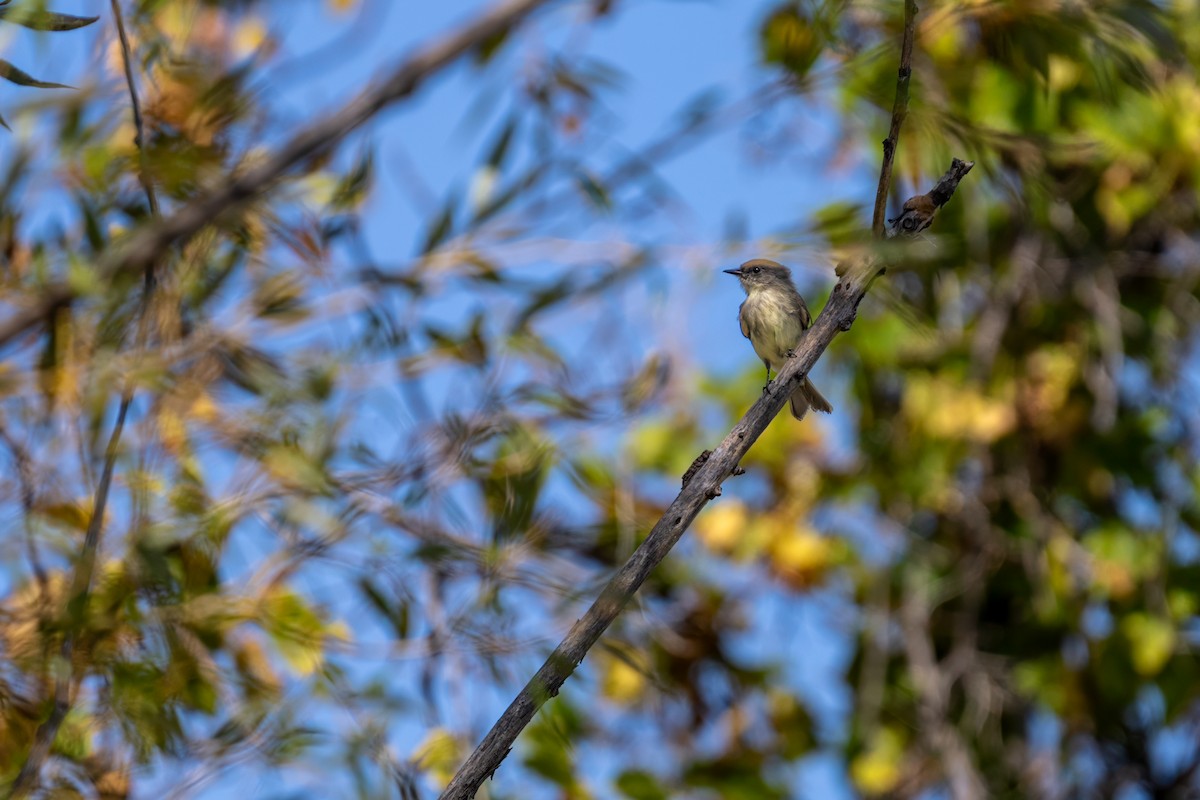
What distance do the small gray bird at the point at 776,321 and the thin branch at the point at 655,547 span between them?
1611 mm

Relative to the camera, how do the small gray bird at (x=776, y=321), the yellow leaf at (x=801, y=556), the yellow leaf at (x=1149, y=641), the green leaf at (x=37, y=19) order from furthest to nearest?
the yellow leaf at (x=801, y=556)
the yellow leaf at (x=1149, y=641)
the small gray bird at (x=776, y=321)
the green leaf at (x=37, y=19)

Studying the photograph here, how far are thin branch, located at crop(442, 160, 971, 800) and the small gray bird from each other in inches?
63.4

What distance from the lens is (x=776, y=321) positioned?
333 centimetres

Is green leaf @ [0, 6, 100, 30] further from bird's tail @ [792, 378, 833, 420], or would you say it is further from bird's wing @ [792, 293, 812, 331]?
bird's wing @ [792, 293, 812, 331]

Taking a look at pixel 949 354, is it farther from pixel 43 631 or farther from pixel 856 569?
pixel 43 631

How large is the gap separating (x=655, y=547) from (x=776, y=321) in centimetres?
203

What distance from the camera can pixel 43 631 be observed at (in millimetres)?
2092

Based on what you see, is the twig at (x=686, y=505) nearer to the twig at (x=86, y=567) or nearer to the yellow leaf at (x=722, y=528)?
the twig at (x=86, y=567)

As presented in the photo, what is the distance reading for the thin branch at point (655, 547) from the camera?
1288 millimetres

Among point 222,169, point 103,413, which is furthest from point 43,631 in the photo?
point 222,169

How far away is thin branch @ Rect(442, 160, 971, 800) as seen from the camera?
1288 millimetres

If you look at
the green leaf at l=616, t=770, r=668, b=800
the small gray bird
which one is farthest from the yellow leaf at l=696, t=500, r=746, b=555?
the green leaf at l=616, t=770, r=668, b=800

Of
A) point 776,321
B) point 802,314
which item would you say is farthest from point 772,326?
point 802,314

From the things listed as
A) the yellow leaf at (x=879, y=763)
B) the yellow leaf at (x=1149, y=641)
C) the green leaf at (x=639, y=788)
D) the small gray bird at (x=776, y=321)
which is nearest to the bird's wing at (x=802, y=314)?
the small gray bird at (x=776, y=321)
